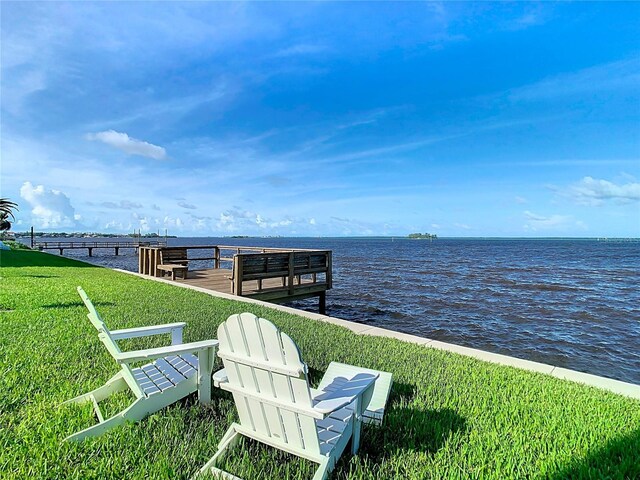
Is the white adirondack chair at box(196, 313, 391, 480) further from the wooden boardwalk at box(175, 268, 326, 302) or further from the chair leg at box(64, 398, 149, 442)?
the wooden boardwalk at box(175, 268, 326, 302)

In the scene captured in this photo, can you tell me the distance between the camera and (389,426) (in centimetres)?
273

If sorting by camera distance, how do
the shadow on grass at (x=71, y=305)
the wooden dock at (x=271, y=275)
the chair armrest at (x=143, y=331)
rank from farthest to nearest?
1. the wooden dock at (x=271, y=275)
2. the shadow on grass at (x=71, y=305)
3. the chair armrest at (x=143, y=331)

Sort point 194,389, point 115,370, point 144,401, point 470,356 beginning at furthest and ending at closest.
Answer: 1. point 470,356
2. point 115,370
3. point 194,389
4. point 144,401

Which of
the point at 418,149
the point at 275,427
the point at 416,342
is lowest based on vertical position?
the point at 416,342

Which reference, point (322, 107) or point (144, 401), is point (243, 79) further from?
point (144, 401)

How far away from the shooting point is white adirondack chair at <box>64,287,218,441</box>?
101 inches

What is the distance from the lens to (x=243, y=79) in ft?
60.7

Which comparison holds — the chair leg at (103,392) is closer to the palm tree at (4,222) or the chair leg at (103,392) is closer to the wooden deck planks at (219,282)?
the wooden deck planks at (219,282)

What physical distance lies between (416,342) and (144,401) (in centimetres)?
375

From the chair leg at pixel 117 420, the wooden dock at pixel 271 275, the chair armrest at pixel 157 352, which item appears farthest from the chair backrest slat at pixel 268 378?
the wooden dock at pixel 271 275

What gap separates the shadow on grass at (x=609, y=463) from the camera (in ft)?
7.04

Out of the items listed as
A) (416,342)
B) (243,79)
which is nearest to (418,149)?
(243,79)

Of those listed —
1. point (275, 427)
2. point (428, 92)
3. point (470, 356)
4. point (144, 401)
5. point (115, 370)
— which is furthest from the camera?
point (428, 92)

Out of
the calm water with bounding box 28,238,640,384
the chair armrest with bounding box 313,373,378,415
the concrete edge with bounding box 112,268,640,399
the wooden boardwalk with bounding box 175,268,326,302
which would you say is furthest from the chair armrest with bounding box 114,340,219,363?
the calm water with bounding box 28,238,640,384
